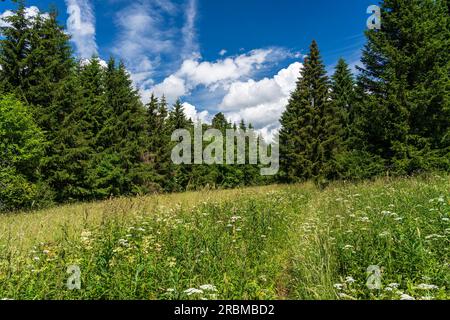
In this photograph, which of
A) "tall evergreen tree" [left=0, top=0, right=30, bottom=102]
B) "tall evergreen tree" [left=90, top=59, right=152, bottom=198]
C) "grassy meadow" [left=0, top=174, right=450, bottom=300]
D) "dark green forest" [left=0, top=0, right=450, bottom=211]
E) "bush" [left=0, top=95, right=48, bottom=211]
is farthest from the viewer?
"tall evergreen tree" [left=90, top=59, right=152, bottom=198]

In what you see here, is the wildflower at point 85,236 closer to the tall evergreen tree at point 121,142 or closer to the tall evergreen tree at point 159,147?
the tall evergreen tree at point 121,142

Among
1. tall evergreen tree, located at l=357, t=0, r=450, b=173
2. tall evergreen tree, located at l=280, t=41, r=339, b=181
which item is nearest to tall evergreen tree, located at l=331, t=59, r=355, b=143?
tall evergreen tree, located at l=280, t=41, r=339, b=181

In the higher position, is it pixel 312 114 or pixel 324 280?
pixel 312 114

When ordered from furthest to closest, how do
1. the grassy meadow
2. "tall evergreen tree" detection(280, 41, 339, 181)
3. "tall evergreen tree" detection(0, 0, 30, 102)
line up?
1. "tall evergreen tree" detection(280, 41, 339, 181)
2. "tall evergreen tree" detection(0, 0, 30, 102)
3. the grassy meadow

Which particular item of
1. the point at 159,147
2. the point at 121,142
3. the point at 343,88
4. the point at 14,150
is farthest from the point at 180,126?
the point at 14,150

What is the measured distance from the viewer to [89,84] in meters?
25.4

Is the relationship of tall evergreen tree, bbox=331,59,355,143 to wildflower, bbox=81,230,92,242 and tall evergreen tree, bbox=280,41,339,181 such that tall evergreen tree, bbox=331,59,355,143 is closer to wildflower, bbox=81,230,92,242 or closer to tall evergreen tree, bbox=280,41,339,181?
tall evergreen tree, bbox=280,41,339,181

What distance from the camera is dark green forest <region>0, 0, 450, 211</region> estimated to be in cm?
1570

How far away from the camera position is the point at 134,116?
27.6 m

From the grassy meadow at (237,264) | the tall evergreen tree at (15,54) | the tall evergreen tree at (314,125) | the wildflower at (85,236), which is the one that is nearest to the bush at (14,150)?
the tall evergreen tree at (15,54)

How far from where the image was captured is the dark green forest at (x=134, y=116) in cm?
1570
